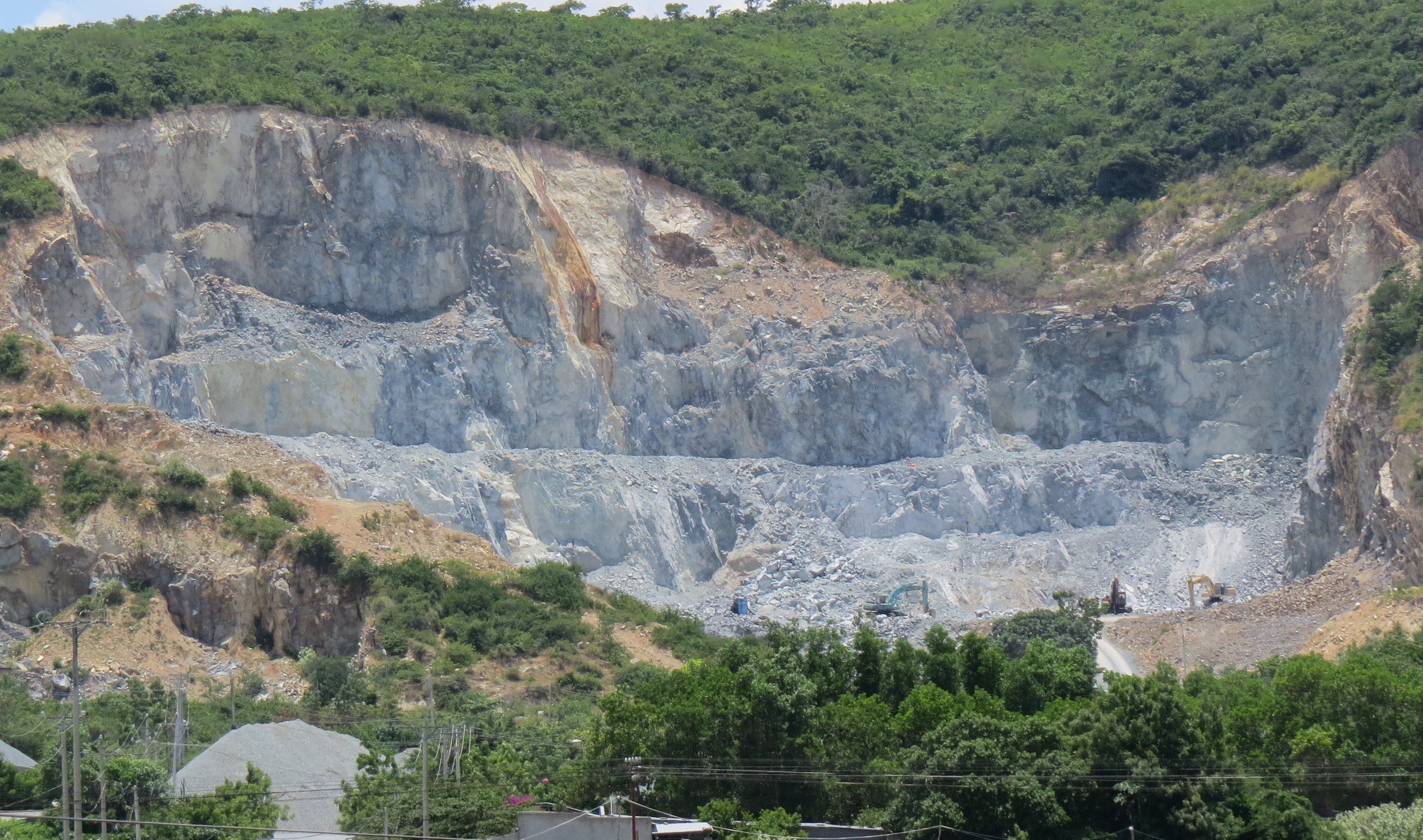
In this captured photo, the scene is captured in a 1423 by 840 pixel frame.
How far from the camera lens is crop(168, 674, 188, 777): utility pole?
43281 mm

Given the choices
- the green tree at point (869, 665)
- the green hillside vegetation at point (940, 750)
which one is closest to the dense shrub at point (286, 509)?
the green hillside vegetation at point (940, 750)

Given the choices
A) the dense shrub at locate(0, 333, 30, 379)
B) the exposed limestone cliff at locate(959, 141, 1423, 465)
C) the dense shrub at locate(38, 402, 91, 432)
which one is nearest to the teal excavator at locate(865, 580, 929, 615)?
the exposed limestone cliff at locate(959, 141, 1423, 465)

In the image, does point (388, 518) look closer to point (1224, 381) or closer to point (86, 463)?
point (86, 463)

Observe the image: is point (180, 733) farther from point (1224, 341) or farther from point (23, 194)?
point (1224, 341)

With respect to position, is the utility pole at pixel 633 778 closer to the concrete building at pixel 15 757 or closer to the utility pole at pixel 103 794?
the utility pole at pixel 103 794

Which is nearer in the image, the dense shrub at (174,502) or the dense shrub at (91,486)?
the dense shrub at (91,486)

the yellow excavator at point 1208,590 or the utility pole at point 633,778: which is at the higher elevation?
the yellow excavator at point 1208,590

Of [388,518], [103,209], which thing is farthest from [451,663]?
[103,209]

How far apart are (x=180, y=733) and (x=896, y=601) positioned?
3030cm

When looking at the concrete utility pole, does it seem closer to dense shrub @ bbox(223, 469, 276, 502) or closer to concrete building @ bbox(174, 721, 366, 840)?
concrete building @ bbox(174, 721, 366, 840)

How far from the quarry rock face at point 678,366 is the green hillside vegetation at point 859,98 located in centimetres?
205

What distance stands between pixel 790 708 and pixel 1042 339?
1733 inches

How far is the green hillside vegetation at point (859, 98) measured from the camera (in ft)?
257

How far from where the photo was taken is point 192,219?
236ft
